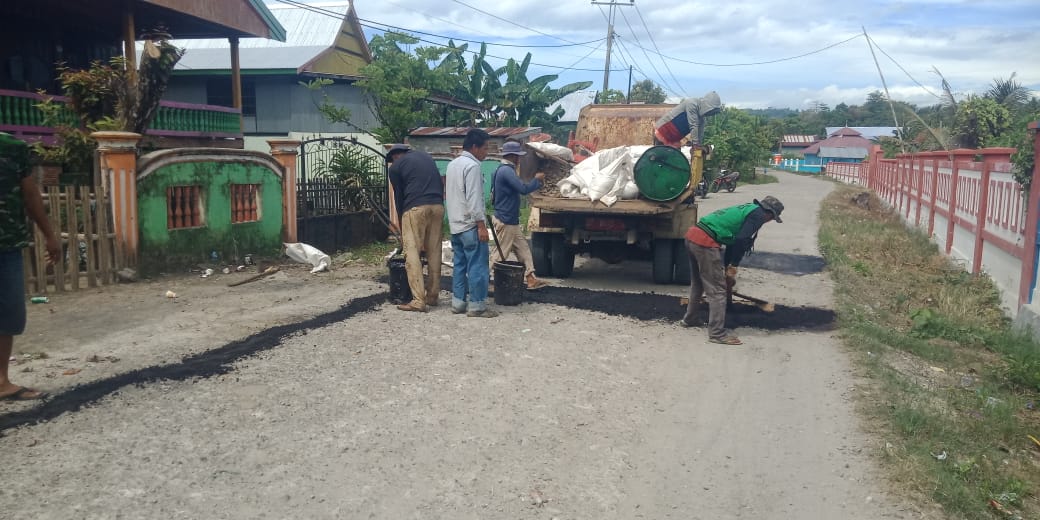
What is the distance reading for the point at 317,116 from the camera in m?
22.2

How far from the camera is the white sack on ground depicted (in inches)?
419

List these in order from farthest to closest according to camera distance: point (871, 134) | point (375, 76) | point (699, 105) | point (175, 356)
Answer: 1. point (871, 134)
2. point (375, 76)
3. point (699, 105)
4. point (175, 356)

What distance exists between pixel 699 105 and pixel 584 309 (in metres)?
4.06

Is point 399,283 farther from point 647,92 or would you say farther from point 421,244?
point 647,92

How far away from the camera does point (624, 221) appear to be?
920 centimetres

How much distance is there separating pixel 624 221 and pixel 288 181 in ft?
17.1

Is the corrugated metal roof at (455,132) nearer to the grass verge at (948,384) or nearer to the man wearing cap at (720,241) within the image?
the grass verge at (948,384)

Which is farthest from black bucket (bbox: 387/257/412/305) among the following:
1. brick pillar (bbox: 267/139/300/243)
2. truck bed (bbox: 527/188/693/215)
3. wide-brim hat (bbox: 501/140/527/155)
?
brick pillar (bbox: 267/139/300/243)

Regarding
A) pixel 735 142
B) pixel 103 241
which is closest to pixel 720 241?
pixel 103 241

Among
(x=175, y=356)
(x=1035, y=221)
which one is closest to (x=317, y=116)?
(x=175, y=356)

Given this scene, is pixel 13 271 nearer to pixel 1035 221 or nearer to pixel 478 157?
pixel 478 157

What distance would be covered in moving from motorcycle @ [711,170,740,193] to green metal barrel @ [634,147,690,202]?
79.2 feet

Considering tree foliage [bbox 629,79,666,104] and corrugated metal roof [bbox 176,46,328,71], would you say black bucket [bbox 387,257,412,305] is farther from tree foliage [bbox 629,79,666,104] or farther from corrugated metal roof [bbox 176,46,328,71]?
tree foliage [bbox 629,79,666,104]

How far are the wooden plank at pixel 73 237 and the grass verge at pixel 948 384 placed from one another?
7.64m
